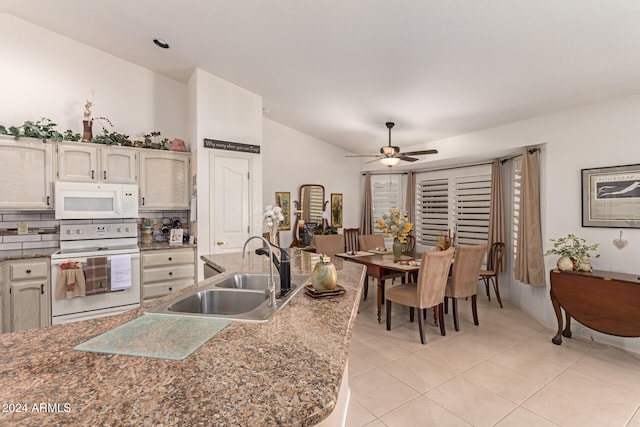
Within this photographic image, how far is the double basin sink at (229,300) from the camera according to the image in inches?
57.1

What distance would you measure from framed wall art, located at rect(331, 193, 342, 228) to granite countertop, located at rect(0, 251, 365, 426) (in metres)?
4.81

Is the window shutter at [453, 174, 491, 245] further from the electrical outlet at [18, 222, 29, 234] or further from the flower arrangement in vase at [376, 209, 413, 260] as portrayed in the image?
the electrical outlet at [18, 222, 29, 234]

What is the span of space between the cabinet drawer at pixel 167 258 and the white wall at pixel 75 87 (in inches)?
66.6

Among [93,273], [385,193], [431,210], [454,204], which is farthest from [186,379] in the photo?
[385,193]

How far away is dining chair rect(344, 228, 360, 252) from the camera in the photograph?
5.88m

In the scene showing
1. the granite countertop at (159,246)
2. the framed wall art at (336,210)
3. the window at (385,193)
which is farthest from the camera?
the window at (385,193)

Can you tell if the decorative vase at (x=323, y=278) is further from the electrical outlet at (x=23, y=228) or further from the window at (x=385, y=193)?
the window at (x=385, y=193)

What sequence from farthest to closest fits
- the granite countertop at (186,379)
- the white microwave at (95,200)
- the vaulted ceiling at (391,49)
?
the white microwave at (95,200), the vaulted ceiling at (391,49), the granite countertop at (186,379)

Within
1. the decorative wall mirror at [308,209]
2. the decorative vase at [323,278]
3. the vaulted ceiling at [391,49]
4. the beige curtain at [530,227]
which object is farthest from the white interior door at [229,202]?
the beige curtain at [530,227]

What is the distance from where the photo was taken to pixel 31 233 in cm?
344

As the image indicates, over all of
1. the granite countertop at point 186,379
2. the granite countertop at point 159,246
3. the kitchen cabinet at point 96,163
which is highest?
the kitchen cabinet at point 96,163

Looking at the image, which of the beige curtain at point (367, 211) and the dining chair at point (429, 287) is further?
the beige curtain at point (367, 211)

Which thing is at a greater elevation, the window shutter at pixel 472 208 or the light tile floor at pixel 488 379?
the window shutter at pixel 472 208

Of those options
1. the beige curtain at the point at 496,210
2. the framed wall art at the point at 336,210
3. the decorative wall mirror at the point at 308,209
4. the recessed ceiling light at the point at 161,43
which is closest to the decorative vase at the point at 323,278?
the recessed ceiling light at the point at 161,43
